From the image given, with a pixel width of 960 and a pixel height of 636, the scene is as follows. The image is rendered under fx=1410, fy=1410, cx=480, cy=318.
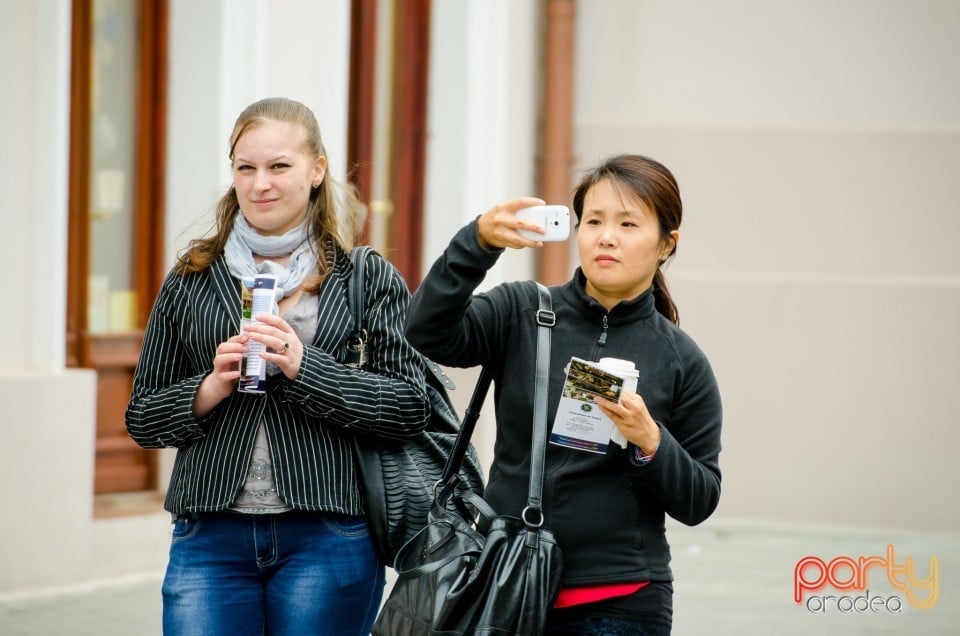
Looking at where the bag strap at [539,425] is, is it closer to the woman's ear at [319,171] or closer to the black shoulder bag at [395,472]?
the black shoulder bag at [395,472]


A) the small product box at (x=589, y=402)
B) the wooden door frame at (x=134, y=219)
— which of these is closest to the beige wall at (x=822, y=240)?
the wooden door frame at (x=134, y=219)

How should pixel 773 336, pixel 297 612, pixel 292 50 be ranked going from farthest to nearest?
pixel 773 336
pixel 292 50
pixel 297 612

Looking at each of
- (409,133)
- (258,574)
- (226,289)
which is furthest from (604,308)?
(409,133)

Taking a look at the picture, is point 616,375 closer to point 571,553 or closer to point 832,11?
point 571,553

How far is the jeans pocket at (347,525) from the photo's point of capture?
128 inches

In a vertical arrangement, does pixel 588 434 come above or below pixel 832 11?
below

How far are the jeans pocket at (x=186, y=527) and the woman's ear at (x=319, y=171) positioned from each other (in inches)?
33.5

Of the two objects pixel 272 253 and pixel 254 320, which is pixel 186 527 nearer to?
pixel 254 320

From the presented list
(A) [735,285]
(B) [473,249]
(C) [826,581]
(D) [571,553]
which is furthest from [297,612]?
(A) [735,285]

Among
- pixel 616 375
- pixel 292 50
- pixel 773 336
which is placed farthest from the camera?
pixel 773 336

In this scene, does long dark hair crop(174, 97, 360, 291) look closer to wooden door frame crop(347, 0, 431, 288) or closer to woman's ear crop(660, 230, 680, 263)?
woman's ear crop(660, 230, 680, 263)

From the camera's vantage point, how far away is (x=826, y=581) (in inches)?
303

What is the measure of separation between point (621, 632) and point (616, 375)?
23.0 inches

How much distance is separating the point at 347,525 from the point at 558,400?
59 centimetres
